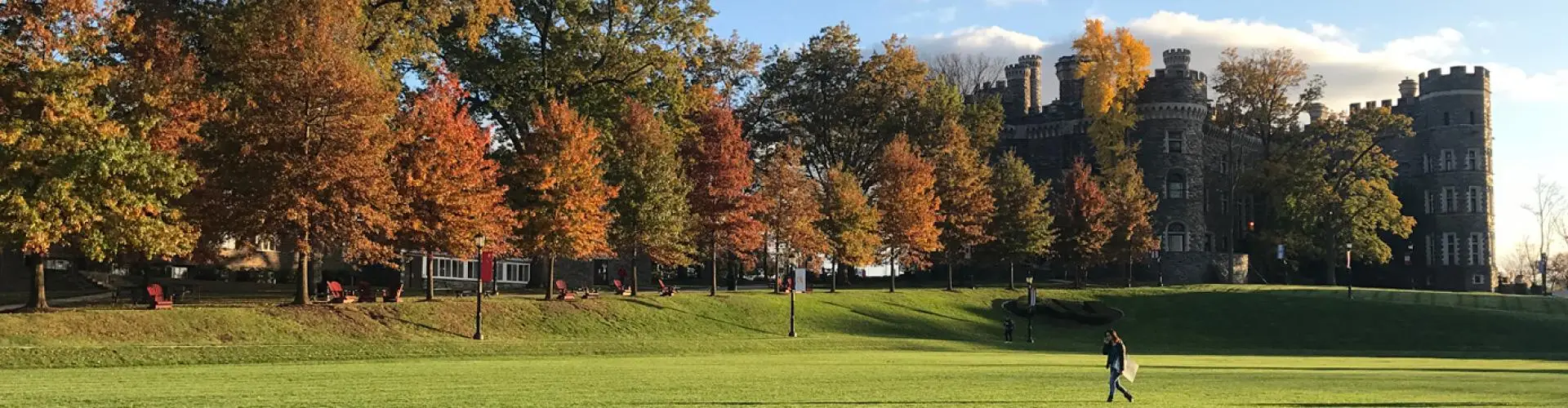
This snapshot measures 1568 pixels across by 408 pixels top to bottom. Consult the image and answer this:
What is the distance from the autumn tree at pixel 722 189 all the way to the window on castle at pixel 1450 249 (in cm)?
5691

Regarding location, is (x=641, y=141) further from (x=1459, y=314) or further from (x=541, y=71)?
(x=1459, y=314)

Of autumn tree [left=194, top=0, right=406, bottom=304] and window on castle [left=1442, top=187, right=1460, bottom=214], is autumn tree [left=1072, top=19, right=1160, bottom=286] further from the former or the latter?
autumn tree [left=194, top=0, right=406, bottom=304]

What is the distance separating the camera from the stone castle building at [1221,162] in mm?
75938

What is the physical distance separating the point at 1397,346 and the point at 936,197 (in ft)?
73.2

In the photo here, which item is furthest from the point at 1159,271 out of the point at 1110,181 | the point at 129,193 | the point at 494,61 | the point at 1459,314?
the point at 129,193

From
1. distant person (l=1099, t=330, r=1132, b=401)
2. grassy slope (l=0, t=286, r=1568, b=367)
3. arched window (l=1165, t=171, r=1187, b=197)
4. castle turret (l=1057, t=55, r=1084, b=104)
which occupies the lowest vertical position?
grassy slope (l=0, t=286, r=1568, b=367)

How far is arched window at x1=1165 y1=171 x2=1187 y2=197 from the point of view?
7650 centimetres

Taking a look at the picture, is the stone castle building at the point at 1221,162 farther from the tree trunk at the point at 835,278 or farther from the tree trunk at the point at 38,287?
the tree trunk at the point at 38,287

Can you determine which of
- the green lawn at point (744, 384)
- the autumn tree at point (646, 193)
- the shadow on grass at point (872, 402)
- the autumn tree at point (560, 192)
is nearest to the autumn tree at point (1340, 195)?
the autumn tree at point (646, 193)

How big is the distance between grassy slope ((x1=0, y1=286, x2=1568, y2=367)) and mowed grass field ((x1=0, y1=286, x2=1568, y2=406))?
0.41 feet

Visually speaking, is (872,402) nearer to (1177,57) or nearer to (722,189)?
(722,189)

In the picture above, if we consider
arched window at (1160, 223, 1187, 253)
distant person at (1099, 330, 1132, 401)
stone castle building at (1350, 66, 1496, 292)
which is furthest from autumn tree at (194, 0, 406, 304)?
stone castle building at (1350, 66, 1496, 292)

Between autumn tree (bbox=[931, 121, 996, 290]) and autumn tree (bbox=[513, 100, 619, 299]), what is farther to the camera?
autumn tree (bbox=[931, 121, 996, 290])

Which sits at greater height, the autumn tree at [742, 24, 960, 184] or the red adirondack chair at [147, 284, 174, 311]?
the autumn tree at [742, 24, 960, 184]
